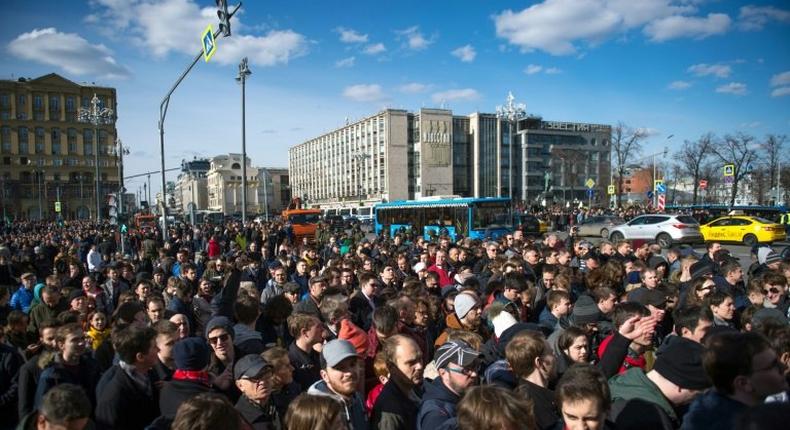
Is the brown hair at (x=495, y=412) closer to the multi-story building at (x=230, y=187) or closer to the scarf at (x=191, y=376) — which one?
the scarf at (x=191, y=376)

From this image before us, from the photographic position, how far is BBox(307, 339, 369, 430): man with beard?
121 inches

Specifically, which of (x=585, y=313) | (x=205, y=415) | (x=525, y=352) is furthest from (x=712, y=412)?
(x=205, y=415)

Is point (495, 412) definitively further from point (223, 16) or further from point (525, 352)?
point (223, 16)

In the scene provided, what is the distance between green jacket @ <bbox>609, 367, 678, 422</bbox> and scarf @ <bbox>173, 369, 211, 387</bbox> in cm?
268

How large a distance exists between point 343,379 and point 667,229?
2408 centimetres

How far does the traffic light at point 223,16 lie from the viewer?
33.0ft

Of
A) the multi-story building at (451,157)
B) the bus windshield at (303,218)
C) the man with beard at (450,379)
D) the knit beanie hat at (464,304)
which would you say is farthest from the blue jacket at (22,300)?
the multi-story building at (451,157)

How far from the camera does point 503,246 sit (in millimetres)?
12719

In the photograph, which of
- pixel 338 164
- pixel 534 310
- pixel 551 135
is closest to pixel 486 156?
pixel 551 135

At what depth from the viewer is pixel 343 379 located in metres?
3.10

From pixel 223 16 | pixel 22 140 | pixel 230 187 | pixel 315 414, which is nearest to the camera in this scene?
pixel 315 414

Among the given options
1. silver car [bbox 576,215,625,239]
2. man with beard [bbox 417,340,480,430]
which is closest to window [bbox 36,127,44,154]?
silver car [bbox 576,215,625,239]

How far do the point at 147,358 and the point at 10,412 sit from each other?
5.70ft

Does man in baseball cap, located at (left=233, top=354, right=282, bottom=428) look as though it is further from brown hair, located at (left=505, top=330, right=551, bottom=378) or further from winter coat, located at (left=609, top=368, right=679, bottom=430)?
winter coat, located at (left=609, top=368, right=679, bottom=430)
